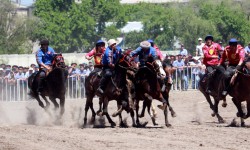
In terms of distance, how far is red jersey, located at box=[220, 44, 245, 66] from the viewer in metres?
23.4

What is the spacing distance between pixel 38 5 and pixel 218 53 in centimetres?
5133

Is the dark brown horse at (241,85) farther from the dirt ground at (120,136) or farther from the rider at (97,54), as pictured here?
the rider at (97,54)

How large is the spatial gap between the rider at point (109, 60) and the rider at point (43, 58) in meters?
3.23

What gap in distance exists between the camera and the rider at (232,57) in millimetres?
23344

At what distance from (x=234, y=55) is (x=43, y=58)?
6.13 metres

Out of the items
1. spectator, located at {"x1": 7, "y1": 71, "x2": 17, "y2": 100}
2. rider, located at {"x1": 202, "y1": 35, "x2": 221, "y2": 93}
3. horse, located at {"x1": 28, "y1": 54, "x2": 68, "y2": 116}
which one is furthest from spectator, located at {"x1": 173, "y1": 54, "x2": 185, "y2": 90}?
horse, located at {"x1": 28, "y1": 54, "x2": 68, "y2": 116}

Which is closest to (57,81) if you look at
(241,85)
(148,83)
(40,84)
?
(40,84)

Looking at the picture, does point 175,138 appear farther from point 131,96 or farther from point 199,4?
point 199,4

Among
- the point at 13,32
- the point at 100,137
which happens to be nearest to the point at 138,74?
the point at 100,137

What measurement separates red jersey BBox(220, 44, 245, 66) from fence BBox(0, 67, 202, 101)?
13.5 m

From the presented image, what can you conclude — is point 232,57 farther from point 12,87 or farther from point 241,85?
Result: point 12,87

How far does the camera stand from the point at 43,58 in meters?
26.1

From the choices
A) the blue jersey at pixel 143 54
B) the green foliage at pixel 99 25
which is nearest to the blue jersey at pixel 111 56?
the blue jersey at pixel 143 54

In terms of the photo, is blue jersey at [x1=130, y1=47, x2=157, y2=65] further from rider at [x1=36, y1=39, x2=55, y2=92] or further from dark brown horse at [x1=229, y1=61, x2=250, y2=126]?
rider at [x1=36, y1=39, x2=55, y2=92]
